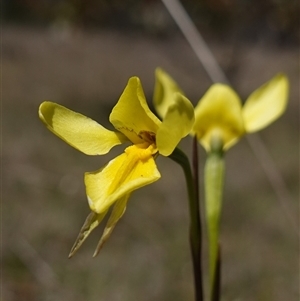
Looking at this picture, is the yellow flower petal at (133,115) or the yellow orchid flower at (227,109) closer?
the yellow flower petal at (133,115)

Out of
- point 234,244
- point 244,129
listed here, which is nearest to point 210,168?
point 244,129

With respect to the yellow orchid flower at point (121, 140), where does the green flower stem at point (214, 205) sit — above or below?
below

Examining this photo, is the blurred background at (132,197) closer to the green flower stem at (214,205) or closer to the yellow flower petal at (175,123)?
the green flower stem at (214,205)

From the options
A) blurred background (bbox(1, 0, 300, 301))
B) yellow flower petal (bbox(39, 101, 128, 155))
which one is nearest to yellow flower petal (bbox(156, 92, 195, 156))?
yellow flower petal (bbox(39, 101, 128, 155))

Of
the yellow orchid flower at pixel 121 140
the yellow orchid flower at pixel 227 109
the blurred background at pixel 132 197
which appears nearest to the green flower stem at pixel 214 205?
the yellow orchid flower at pixel 227 109

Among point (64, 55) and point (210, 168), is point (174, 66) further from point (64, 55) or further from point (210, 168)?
point (210, 168)

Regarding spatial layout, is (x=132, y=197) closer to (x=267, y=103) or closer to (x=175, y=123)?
(x=267, y=103)

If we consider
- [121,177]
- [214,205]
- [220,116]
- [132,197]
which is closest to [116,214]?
[121,177]

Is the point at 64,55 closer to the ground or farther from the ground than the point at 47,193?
farther from the ground
